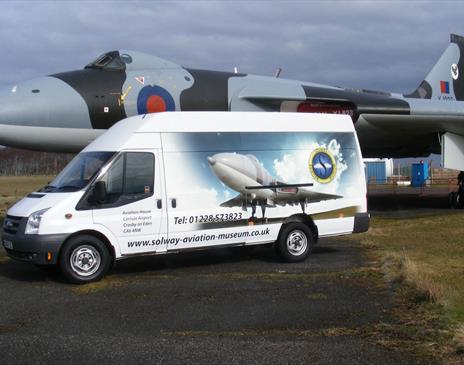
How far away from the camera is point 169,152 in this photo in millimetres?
9070

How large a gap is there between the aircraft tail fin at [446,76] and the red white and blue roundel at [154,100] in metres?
11.0

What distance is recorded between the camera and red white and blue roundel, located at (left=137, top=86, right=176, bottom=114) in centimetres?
1379

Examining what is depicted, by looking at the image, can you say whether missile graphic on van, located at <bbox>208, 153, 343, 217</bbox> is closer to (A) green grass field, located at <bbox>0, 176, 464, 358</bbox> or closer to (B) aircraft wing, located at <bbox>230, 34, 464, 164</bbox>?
(A) green grass field, located at <bbox>0, 176, 464, 358</bbox>

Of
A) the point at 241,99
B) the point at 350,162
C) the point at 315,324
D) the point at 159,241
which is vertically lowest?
the point at 315,324

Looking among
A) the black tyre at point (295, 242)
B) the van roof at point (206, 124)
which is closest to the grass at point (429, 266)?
the black tyre at point (295, 242)

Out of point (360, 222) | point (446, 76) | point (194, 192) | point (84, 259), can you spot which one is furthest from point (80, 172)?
point (446, 76)

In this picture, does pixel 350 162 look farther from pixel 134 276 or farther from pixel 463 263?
pixel 134 276

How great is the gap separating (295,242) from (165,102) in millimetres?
5689

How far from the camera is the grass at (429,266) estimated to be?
5789mm

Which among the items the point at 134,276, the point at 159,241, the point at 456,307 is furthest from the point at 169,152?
the point at 456,307

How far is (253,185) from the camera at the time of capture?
376 inches

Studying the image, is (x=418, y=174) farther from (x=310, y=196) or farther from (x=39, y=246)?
(x=39, y=246)

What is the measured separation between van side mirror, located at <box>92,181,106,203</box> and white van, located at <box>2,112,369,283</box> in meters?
0.02

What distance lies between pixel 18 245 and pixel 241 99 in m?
7.99
